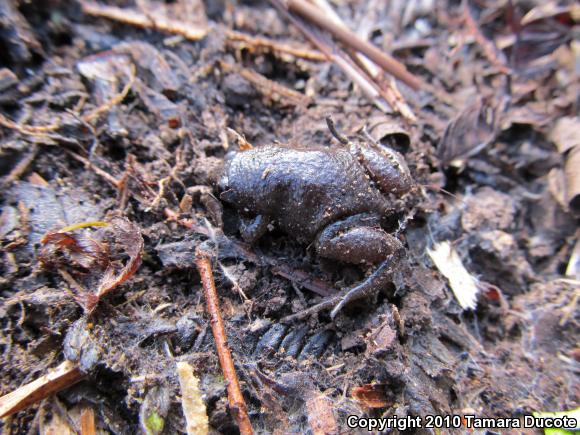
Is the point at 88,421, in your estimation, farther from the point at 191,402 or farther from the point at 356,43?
the point at 356,43

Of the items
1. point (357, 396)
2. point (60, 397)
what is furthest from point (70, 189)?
point (357, 396)

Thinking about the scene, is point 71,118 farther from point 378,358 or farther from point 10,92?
point 378,358

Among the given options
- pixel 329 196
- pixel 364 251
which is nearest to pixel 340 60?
pixel 329 196

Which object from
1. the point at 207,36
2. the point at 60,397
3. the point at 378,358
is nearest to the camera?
the point at 60,397

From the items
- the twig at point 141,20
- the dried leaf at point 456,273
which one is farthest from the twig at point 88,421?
the twig at point 141,20

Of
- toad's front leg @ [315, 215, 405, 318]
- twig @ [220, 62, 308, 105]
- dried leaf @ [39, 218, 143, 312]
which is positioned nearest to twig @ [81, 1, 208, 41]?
twig @ [220, 62, 308, 105]

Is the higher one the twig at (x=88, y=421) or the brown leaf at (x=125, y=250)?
the brown leaf at (x=125, y=250)

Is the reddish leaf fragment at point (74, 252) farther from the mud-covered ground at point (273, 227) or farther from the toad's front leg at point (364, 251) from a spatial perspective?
the toad's front leg at point (364, 251)
